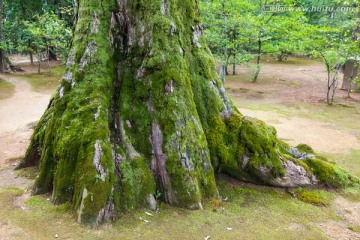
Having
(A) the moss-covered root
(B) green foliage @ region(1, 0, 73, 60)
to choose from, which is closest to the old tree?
(A) the moss-covered root

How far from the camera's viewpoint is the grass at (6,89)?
17.8m

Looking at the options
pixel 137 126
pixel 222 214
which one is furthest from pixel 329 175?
pixel 137 126

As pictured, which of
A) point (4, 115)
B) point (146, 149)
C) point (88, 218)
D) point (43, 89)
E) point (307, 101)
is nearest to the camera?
point (88, 218)

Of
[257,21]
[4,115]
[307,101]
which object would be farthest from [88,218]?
[257,21]

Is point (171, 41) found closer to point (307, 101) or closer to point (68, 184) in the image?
point (68, 184)

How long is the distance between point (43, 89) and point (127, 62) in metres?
17.4

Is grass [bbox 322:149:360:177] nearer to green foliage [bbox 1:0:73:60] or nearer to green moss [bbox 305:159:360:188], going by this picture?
green moss [bbox 305:159:360:188]

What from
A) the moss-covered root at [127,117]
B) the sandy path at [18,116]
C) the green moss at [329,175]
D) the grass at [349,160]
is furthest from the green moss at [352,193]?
the sandy path at [18,116]

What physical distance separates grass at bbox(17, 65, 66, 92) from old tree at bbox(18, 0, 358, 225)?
Result: 16.5 m

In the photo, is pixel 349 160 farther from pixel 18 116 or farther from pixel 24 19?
A: pixel 24 19

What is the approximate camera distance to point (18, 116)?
43.6 feet

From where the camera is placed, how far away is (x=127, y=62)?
5.45 m

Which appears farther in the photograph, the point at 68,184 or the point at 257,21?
the point at 257,21

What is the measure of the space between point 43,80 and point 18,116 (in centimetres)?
1103
